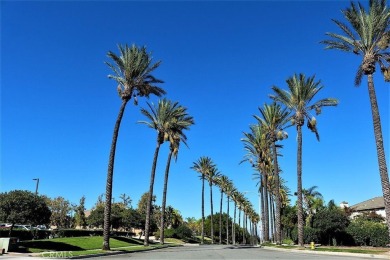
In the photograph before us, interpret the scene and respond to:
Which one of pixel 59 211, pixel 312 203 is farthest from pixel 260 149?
pixel 59 211

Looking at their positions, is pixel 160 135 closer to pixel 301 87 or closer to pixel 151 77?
pixel 151 77

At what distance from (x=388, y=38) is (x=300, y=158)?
593 inches

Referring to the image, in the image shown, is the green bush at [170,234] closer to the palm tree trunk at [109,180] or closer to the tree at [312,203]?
the tree at [312,203]

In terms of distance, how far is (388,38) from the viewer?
30.2 meters

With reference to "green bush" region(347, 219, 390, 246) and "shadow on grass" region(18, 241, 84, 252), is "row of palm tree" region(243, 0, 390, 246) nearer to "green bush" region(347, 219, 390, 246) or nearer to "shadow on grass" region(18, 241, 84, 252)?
"green bush" region(347, 219, 390, 246)

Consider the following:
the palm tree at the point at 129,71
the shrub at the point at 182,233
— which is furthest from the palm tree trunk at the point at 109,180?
the shrub at the point at 182,233

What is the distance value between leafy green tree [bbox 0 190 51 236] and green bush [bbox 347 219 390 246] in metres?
36.1

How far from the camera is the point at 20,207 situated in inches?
1436

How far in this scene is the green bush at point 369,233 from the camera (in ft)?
148

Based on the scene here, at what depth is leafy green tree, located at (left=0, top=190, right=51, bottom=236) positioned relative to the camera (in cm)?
3600

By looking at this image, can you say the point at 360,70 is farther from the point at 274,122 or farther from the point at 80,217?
the point at 80,217

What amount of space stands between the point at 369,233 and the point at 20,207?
37.8m

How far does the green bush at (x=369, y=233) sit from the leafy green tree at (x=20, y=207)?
3605cm

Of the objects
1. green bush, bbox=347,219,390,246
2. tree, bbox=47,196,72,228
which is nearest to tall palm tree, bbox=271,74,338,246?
green bush, bbox=347,219,390,246
